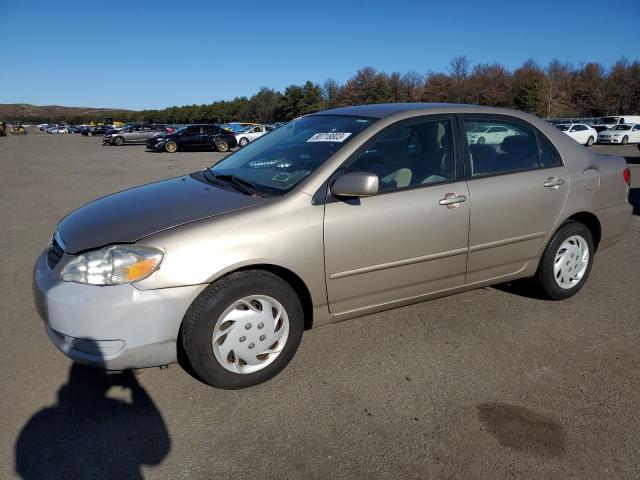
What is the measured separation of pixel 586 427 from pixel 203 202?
2.46 metres

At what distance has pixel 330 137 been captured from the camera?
10.9 ft

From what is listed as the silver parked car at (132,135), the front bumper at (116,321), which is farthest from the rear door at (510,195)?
the silver parked car at (132,135)

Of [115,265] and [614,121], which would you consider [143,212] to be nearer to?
[115,265]

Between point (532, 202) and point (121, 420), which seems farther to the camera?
point (532, 202)

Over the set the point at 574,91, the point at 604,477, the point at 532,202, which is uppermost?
the point at 574,91

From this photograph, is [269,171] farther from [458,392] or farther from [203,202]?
[458,392]

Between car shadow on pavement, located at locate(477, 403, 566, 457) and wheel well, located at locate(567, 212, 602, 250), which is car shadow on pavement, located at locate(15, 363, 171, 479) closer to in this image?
car shadow on pavement, located at locate(477, 403, 566, 457)

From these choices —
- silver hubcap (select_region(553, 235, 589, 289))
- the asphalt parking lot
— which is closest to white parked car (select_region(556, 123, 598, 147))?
silver hubcap (select_region(553, 235, 589, 289))

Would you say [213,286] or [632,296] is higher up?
[213,286]

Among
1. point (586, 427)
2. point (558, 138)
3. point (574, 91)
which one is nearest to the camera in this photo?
point (586, 427)

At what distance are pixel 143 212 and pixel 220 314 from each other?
841 mm

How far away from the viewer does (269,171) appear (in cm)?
336

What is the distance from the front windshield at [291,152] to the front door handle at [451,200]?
715 mm

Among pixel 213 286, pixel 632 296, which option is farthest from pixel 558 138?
pixel 213 286
